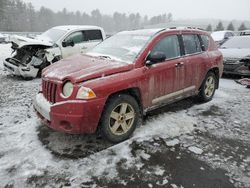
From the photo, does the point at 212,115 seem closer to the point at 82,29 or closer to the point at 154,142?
the point at 154,142

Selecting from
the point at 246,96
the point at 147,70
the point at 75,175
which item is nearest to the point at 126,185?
the point at 75,175

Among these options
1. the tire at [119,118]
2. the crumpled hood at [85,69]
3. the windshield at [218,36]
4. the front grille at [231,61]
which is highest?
the windshield at [218,36]

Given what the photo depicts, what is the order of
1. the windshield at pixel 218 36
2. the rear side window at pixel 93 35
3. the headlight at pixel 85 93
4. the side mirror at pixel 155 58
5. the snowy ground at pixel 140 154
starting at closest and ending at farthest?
the snowy ground at pixel 140 154, the headlight at pixel 85 93, the side mirror at pixel 155 58, the rear side window at pixel 93 35, the windshield at pixel 218 36

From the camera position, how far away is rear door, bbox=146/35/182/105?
4348mm

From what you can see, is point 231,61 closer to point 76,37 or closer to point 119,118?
point 76,37

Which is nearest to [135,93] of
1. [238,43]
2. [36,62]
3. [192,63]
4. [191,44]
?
[192,63]

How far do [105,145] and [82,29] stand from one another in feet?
21.2

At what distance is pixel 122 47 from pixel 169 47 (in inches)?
35.9

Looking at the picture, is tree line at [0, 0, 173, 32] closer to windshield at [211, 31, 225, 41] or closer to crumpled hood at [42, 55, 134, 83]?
windshield at [211, 31, 225, 41]

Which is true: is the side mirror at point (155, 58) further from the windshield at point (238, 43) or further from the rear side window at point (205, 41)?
the windshield at point (238, 43)

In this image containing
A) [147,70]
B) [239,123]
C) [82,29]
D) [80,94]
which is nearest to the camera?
[80,94]

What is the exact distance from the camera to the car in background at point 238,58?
853cm

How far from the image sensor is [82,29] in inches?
367

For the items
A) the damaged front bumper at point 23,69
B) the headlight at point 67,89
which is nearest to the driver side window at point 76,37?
the damaged front bumper at point 23,69
